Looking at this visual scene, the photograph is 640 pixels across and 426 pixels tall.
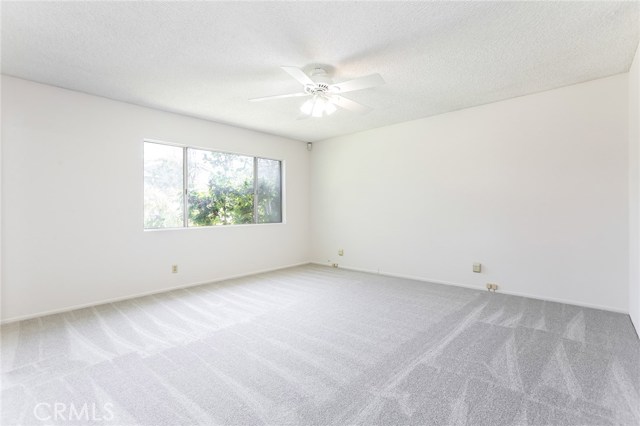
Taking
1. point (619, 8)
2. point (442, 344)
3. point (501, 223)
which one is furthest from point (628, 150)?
point (442, 344)

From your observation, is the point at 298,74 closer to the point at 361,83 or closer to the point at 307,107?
the point at 361,83

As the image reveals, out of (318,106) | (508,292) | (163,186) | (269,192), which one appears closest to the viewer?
(318,106)

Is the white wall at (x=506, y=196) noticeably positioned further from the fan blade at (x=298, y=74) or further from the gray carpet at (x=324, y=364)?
the fan blade at (x=298, y=74)

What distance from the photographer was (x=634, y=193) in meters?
2.91

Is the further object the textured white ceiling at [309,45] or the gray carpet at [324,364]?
the textured white ceiling at [309,45]

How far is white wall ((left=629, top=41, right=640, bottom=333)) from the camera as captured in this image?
272 centimetres

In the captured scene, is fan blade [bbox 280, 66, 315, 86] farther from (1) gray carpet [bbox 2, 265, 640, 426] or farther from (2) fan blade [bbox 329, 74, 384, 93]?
(1) gray carpet [bbox 2, 265, 640, 426]

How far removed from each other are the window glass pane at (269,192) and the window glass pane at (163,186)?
4.74 ft

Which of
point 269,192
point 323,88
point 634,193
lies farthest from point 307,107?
point 634,193

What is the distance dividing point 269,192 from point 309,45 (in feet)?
11.4

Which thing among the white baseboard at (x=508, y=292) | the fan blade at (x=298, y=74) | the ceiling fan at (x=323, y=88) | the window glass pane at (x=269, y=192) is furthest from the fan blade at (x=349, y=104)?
the white baseboard at (x=508, y=292)

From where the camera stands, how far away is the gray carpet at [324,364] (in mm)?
1728

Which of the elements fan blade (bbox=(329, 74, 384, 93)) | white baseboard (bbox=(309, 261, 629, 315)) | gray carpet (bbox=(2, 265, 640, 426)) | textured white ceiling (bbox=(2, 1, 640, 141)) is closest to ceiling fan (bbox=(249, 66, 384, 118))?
fan blade (bbox=(329, 74, 384, 93))

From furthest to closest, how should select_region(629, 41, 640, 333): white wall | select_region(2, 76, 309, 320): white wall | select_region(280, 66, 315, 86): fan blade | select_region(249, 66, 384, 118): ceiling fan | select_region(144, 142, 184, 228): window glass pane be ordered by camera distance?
select_region(144, 142, 184, 228): window glass pane < select_region(2, 76, 309, 320): white wall < select_region(629, 41, 640, 333): white wall < select_region(249, 66, 384, 118): ceiling fan < select_region(280, 66, 315, 86): fan blade
